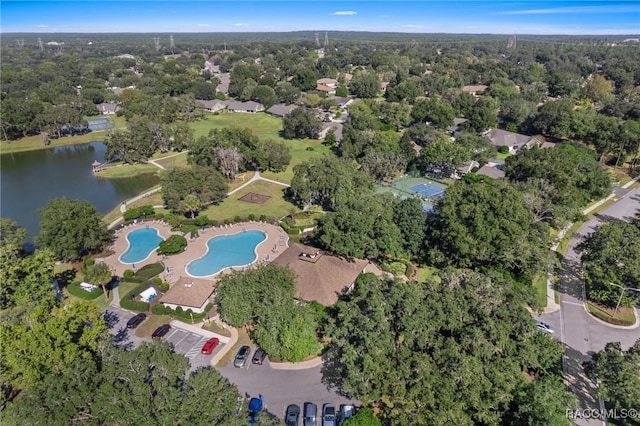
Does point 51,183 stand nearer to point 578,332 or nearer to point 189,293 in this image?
point 189,293

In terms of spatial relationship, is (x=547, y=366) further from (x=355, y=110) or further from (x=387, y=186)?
(x=355, y=110)

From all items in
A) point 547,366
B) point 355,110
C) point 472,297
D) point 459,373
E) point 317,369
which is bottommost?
point 317,369

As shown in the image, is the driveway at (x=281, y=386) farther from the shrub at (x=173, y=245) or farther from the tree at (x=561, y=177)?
the tree at (x=561, y=177)

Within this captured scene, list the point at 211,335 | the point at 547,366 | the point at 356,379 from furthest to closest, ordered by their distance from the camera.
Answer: the point at 211,335 → the point at 547,366 → the point at 356,379

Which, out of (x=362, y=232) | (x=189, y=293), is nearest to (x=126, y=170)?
(x=189, y=293)

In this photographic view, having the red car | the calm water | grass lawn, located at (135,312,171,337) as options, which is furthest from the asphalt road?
the calm water

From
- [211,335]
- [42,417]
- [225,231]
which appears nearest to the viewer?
[42,417]

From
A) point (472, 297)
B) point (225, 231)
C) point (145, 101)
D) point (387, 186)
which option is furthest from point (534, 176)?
point (145, 101)

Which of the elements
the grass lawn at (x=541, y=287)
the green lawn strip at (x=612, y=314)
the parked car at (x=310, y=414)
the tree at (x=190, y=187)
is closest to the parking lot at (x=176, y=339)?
the parked car at (x=310, y=414)
